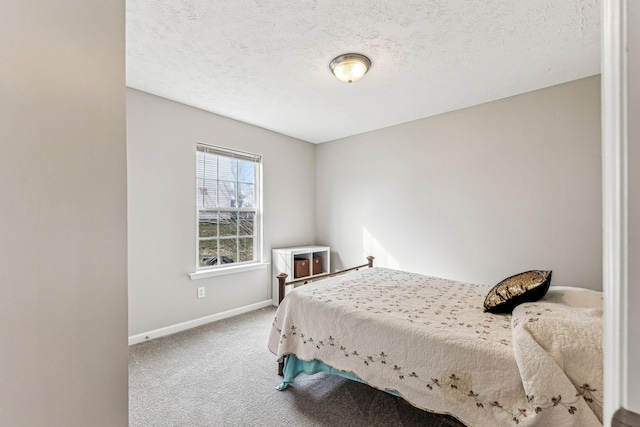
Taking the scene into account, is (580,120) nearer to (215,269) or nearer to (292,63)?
(292,63)

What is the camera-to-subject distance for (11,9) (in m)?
0.58

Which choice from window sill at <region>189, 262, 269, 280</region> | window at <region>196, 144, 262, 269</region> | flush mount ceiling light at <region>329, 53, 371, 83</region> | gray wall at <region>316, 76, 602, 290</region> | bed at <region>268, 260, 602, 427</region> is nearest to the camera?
bed at <region>268, 260, 602, 427</region>

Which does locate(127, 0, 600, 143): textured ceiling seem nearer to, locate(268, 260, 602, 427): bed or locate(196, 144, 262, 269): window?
locate(196, 144, 262, 269): window

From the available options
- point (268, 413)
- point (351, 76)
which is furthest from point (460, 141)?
point (268, 413)

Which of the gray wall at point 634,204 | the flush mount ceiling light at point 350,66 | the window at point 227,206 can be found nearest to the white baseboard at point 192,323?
the window at point 227,206

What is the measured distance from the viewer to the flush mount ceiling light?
2115mm

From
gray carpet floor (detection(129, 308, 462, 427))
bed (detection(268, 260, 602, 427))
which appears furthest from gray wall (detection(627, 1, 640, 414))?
gray carpet floor (detection(129, 308, 462, 427))

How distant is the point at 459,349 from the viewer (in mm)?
1376

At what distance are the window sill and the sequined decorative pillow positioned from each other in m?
2.69

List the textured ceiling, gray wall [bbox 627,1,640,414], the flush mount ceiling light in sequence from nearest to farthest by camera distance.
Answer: gray wall [bbox 627,1,640,414]
the textured ceiling
the flush mount ceiling light

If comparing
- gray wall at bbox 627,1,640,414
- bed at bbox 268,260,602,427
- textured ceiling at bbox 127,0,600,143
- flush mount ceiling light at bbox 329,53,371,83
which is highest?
textured ceiling at bbox 127,0,600,143

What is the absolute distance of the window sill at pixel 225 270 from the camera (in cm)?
314

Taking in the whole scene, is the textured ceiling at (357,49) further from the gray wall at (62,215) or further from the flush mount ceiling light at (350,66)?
the gray wall at (62,215)

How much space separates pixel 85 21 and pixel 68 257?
58 centimetres
